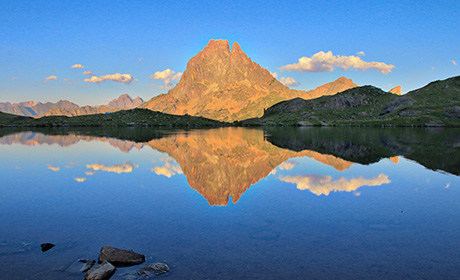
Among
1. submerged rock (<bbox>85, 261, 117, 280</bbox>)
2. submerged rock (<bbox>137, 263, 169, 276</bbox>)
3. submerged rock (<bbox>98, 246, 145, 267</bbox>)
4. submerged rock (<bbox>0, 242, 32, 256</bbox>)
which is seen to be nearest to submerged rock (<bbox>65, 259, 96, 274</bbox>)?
submerged rock (<bbox>98, 246, 145, 267</bbox>)

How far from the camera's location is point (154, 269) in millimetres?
14352

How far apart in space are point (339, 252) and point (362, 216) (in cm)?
770

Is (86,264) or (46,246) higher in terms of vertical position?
(46,246)

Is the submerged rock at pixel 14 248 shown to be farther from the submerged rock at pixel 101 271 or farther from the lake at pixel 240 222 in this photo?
the submerged rock at pixel 101 271

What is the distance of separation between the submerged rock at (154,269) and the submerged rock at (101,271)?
1.38 m

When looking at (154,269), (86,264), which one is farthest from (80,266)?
(154,269)

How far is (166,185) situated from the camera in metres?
33.8

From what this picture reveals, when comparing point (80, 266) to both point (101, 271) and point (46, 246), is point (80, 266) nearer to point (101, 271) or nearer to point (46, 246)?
point (101, 271)

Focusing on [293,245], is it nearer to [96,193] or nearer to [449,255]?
[449,255]

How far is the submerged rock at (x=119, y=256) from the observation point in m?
15.1

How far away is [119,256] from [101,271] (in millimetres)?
1455

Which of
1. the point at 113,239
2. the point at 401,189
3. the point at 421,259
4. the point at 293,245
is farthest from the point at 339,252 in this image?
the point at 401,189

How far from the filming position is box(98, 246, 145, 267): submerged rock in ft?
49.5

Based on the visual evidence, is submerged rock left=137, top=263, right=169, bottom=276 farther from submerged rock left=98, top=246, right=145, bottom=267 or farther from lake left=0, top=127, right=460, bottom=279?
submerged rock left=98, top=246, right=145, bottom=267
